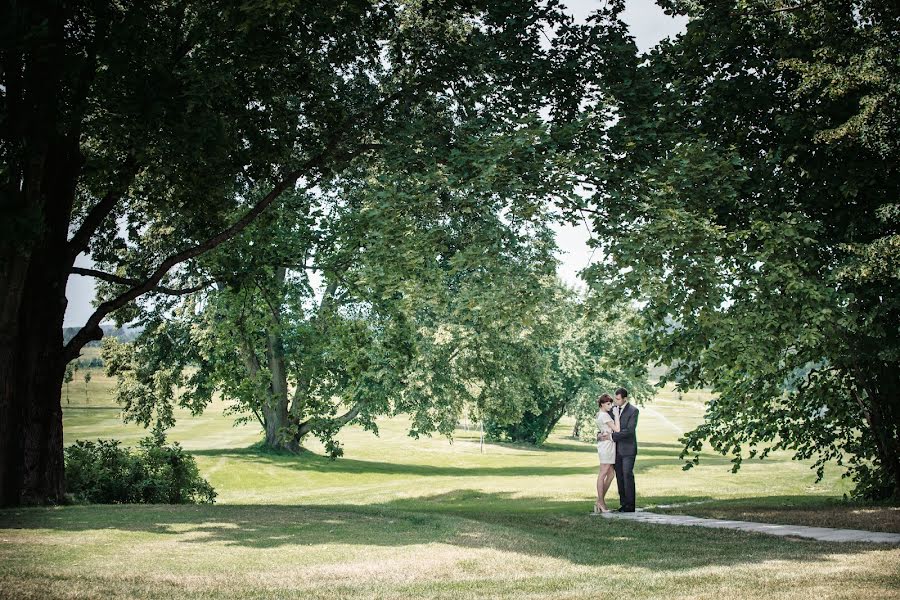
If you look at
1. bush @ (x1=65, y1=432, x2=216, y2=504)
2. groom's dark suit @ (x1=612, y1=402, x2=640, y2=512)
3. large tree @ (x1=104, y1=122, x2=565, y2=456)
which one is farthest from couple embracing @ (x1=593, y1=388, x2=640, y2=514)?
bush @ (x1=65, y1=432, x2=216, y2=504)

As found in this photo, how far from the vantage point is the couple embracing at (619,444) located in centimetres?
1522

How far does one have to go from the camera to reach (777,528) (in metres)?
12.4

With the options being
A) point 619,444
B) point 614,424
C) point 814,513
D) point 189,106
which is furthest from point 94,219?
point 814,513

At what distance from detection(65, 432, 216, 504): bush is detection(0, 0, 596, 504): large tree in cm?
215

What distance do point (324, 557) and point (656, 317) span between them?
6.92 m

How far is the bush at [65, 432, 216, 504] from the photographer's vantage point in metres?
17.7

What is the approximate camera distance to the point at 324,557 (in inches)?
368

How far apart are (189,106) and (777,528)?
11408mm

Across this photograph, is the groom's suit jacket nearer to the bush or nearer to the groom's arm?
the groom's arm

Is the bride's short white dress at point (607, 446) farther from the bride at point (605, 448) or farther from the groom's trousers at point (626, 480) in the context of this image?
the groom's trousers at point (626, 480)

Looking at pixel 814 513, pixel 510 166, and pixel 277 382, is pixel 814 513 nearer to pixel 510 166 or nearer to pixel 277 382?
pixel 510 166

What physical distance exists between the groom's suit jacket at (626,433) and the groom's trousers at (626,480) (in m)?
0.13

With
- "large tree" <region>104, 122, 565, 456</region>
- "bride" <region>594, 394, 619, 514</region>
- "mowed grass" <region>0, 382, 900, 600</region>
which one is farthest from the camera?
"bride" <region>594, 394, 619, 514</region>

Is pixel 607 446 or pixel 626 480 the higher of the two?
pixel 607 446
